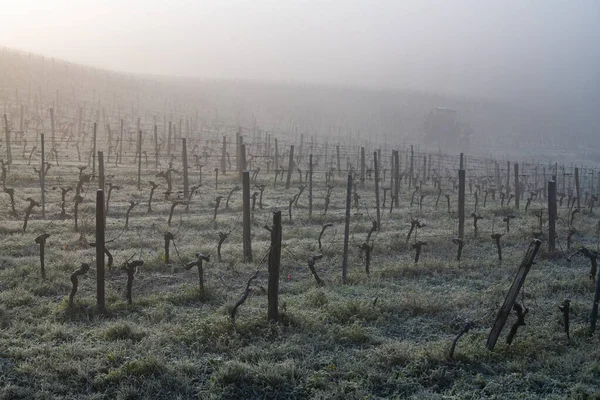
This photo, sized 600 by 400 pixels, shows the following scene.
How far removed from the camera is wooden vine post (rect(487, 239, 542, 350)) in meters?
6.78

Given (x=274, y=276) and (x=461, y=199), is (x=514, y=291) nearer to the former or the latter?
(x=274, y=276)

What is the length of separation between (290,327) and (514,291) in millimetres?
2985

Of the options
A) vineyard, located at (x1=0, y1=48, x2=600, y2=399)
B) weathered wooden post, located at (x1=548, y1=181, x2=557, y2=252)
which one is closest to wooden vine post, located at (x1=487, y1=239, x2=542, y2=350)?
vineyard, located at (x1=0, y1=48, x2=600, y2=399)

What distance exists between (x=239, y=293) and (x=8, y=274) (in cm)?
404

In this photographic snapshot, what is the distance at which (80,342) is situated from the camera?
6727mm

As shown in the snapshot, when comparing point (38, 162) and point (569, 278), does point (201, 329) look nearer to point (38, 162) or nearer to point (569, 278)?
point (569, 278)

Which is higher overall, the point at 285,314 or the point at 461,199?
the point at 461,199

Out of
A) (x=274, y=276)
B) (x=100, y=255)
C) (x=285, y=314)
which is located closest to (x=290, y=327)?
(x=285, y=314)

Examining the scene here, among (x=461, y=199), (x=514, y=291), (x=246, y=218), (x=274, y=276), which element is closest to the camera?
(x=514, y=291)

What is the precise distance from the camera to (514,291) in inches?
269

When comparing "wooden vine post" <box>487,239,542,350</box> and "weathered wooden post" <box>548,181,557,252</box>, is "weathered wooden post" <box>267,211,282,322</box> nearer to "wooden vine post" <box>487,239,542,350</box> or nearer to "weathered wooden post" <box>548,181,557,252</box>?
"wooden vine post" <box>487,239,542,350</box>

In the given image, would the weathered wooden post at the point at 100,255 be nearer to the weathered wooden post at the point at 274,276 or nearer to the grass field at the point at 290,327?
the grass field at the point at 290,327

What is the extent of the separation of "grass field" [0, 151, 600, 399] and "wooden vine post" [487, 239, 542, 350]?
Result: 23cm

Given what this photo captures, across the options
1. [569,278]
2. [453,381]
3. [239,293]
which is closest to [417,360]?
[453,381]
